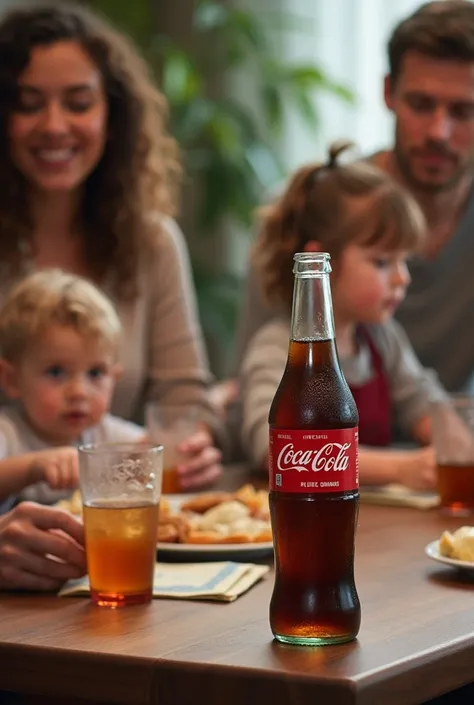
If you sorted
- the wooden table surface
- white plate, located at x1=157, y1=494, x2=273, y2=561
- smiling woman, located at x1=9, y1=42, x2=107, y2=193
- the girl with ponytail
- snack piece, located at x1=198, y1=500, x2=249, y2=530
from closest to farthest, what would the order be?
the wooden table surface → white plate, located at x1=157, y1=494, x2=273, y2=561 → snack piece, located at x1=198, y1=500, x2=249, y2=530 → the girl with ponytail → smiling woman, located at x1=9, y1=42, x2=107, y2=193

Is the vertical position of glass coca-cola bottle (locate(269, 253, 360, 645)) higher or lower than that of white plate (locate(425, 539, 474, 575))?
higher

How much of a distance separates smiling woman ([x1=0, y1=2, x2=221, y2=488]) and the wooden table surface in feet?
3.71

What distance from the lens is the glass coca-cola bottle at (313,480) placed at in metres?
1.06

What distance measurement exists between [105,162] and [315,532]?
170 centimetres

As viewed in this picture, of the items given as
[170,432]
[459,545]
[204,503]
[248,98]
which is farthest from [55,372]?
[248,98]

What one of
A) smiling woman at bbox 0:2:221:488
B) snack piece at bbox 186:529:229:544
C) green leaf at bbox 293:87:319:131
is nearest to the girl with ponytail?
smiling woman at bbox 0:2:221:488

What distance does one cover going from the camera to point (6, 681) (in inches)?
43.8

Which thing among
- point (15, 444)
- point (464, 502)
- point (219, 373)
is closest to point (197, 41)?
point (219, 373)

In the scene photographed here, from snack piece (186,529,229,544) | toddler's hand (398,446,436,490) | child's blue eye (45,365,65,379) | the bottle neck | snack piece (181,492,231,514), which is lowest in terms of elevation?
toddler's hand (398,446,436,490)

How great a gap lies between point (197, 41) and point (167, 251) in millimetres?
2194

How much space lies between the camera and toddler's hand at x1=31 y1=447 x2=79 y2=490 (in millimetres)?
1539

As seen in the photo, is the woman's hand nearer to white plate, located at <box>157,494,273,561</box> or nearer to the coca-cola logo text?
white plate, located at <box>157,494,273,561</box>

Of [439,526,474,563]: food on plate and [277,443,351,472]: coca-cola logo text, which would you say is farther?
[439,526,474,563]: food on plate

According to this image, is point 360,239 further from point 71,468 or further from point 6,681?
point 6,681
